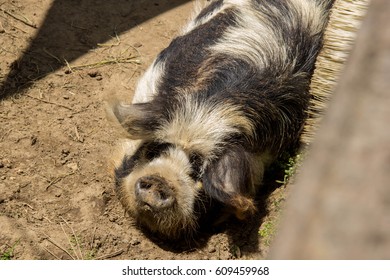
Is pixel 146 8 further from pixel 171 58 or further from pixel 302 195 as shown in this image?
pixel 302 195

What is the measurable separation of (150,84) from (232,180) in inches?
41.7

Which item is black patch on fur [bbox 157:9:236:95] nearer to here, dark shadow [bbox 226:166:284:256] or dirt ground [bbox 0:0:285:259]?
dirt ground [bbox 0:0:285:259]

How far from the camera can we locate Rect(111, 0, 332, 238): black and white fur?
4.37m

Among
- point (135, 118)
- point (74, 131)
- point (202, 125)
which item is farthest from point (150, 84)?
point (74, 131)

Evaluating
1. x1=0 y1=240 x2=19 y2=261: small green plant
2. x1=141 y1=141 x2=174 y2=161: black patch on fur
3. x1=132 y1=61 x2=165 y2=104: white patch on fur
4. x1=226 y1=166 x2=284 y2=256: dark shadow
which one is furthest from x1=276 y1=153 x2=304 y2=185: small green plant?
x1=0 y1=240 x2=19 y2=261: small green plant

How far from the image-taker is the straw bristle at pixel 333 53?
14.3ft

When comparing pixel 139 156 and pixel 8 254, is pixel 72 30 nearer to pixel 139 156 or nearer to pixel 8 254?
pixel 139 156

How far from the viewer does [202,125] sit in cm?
436

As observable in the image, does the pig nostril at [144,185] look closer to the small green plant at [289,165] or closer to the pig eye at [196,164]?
the pig eye at [196,164]

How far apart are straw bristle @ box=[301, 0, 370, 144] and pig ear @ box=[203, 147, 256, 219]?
60 centimetres

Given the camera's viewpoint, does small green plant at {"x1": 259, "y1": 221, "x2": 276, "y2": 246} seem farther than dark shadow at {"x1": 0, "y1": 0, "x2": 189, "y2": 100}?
No

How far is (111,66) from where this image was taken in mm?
5926

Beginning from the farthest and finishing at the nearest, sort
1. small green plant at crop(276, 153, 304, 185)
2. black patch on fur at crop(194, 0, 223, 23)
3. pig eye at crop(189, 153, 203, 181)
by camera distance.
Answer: black patch on fur at crop(194, 0, 223, 23), small green plant at crop(276, 153, 304, 185), pig eye at crop(189, 153, 203, 181)

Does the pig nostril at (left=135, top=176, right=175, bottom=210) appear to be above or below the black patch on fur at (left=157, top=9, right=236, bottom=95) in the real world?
below
